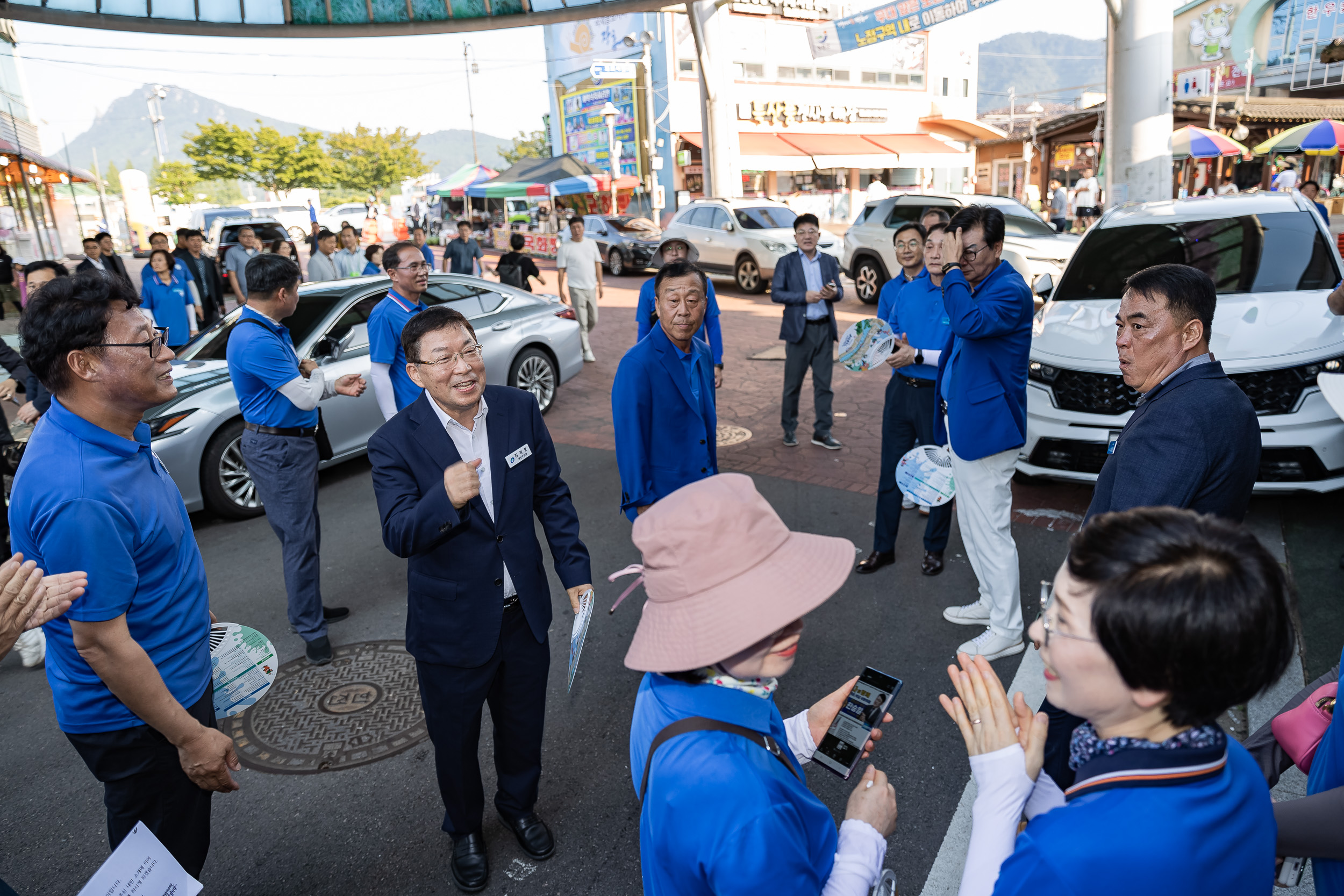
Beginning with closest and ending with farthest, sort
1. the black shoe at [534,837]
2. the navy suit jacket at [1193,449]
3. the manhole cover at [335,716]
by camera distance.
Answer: the navy suit jacket at [1193,449] < the black shoe at [534,837] < the manhole cover at [335,716]

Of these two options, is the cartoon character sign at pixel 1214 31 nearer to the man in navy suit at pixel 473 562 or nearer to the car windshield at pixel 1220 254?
the car windshield at pixel 1220 254

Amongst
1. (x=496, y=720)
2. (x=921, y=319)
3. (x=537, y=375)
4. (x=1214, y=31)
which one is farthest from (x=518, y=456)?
(x=1214, y=31)

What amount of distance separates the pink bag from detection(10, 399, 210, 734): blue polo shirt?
2.85m

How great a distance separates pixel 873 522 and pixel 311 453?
3738 millimetres

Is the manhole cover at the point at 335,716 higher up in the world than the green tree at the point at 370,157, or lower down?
lower down

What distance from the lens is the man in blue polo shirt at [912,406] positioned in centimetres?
479

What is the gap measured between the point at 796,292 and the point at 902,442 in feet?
8.82

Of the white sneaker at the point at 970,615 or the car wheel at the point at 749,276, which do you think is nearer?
the white sneaker at the point at 970,615

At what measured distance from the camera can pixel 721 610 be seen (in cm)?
146

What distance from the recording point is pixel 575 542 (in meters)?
2.97

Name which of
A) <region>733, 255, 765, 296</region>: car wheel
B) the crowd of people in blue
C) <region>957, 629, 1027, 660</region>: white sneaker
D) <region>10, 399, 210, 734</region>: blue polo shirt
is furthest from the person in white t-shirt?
<region>10, 399, 210, 734</region>: blue polo shirt

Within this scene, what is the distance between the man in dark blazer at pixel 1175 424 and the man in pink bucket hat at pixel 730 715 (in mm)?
1409

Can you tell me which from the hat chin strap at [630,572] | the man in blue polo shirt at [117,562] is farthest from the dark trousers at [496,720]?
the man in blue polo shirt at [117,562]

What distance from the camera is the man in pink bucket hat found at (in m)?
1.32
